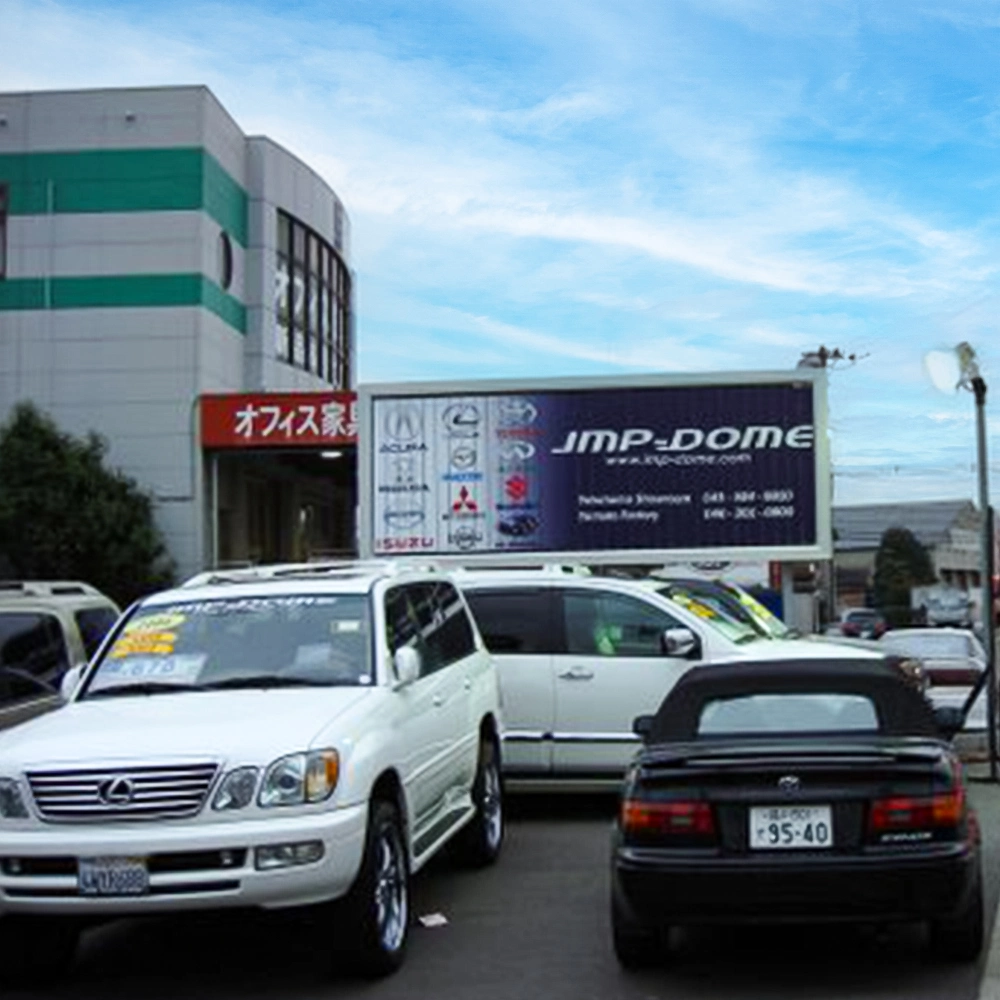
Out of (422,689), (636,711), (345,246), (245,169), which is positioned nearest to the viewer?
(422,689)

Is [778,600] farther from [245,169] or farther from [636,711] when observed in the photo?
[636,711]

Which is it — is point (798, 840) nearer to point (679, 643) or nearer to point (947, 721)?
point (947, 721)

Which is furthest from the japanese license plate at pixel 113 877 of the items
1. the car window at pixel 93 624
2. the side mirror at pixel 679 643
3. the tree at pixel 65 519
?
the tree at pixel 65 519

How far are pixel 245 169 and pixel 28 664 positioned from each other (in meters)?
26.3

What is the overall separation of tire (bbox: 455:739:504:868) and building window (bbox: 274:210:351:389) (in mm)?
26743

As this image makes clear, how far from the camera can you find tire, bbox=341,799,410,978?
6.27 m

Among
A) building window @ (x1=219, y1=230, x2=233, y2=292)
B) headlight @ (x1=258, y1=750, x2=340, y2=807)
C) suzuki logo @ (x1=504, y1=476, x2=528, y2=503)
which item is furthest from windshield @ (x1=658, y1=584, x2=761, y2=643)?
building window @ (x1=219, y1=230, x2=233, y2=292)

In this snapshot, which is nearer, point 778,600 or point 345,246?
point 778,600

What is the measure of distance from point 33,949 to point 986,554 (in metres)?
8.59

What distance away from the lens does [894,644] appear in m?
17.3

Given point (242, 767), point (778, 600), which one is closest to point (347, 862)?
point (242, 767)

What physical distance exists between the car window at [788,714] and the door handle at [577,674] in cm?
392

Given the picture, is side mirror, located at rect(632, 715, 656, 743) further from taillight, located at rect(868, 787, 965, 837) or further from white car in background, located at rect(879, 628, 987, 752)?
white car in background, located at rect(879, 628, 987, 752)

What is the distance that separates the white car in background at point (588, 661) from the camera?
35.3ft
